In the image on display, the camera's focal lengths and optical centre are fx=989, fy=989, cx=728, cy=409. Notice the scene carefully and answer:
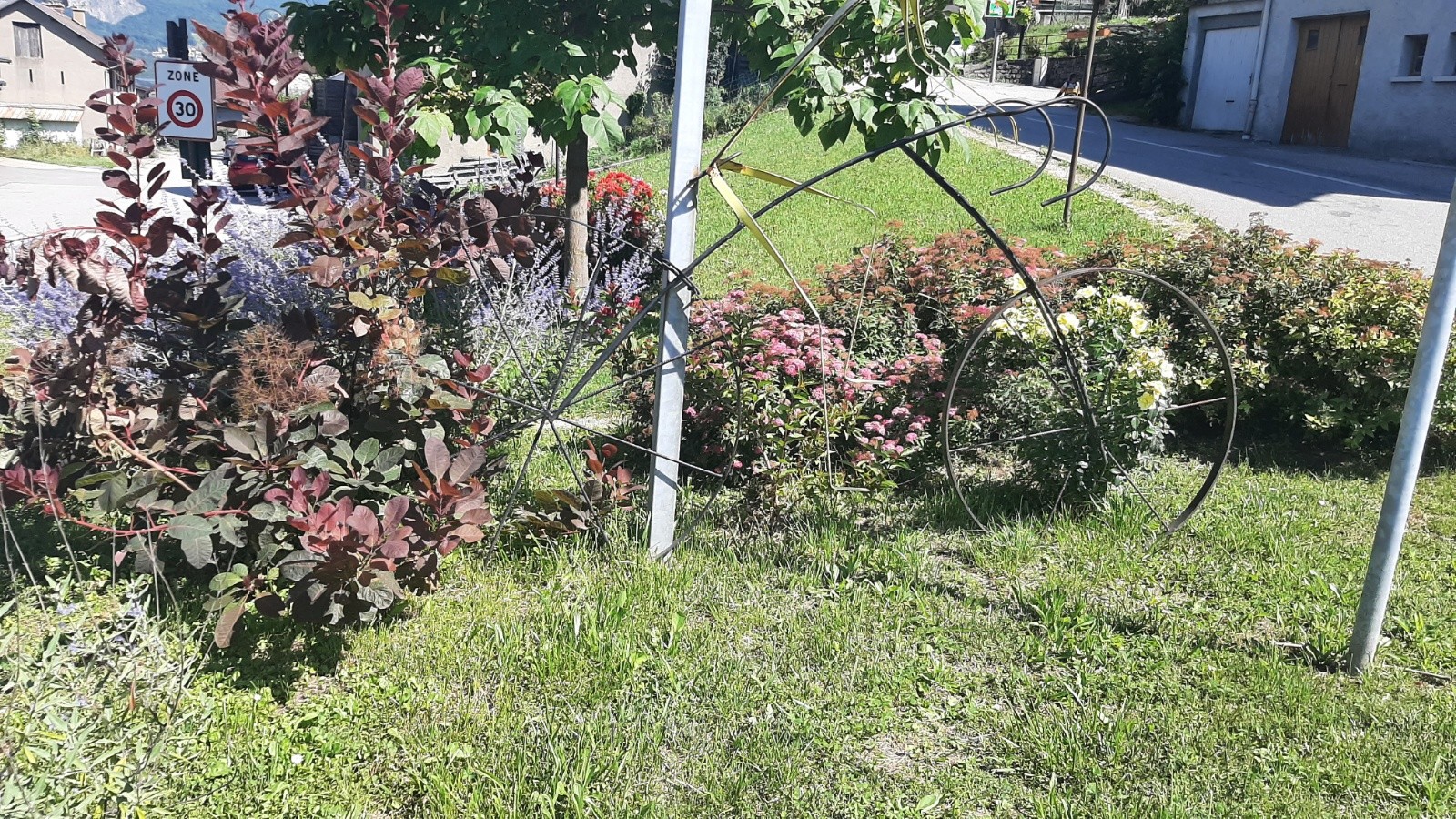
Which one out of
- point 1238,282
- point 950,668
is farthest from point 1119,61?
point 950,668

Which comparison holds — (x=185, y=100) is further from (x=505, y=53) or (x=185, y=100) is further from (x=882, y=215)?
(x=882, y=215)

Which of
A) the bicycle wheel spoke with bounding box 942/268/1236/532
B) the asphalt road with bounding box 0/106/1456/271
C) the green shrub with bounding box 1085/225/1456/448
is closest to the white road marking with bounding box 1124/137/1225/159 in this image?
the asphalt road with bounding box 0/106/1456/271

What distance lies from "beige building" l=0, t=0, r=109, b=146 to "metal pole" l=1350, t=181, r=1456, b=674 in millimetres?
49289

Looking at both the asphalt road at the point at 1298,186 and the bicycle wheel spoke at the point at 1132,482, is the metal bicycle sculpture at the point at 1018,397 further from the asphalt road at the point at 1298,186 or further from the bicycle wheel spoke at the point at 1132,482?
the asphalt road at the point at 1298,186

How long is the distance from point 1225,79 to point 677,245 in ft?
71.5

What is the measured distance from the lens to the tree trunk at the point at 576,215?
5.50 metres

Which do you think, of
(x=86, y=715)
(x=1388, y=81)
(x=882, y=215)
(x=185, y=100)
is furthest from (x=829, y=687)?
(x=1388, y=81)

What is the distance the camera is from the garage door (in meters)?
20.1

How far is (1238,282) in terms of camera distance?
419 cm

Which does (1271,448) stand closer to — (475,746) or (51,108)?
(475,746)

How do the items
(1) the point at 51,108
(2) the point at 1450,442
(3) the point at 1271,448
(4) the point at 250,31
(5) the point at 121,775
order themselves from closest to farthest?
(5) the point at 121,775, (4) the point at 250,31, (2) the point at 1450,442, (3) the point at 1271,448, (1) the point at 51,108

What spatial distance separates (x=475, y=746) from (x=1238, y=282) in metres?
3.61

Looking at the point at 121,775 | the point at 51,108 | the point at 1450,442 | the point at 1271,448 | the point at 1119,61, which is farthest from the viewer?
the point at 51,108

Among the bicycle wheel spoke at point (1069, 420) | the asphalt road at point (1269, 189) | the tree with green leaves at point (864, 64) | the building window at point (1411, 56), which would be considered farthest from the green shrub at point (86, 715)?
the building window at point (1411, 56)
